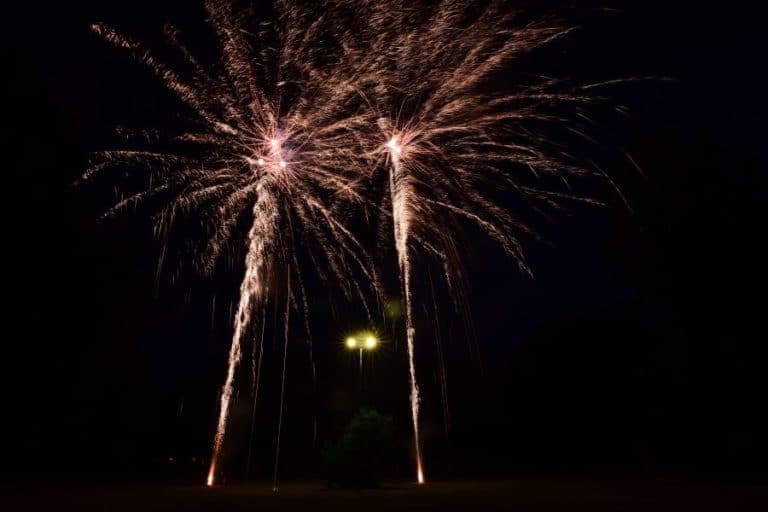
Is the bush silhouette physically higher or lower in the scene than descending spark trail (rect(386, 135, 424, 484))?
lower

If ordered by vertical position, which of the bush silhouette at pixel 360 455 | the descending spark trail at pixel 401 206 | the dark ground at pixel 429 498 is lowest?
the dark ground at pixel 429 498

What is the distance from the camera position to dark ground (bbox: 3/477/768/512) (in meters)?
12.6

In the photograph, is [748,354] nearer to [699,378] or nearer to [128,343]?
[699,378]

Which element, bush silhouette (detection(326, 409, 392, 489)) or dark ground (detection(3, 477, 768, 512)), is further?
bush silhouette (detection(326, 409, 392, 489))

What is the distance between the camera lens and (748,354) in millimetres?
22203

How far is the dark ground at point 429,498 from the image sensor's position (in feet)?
41.2

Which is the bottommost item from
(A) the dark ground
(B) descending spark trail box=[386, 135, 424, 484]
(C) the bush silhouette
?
(A) the dark ground

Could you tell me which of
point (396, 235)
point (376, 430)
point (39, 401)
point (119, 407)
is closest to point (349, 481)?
point (376, 430)

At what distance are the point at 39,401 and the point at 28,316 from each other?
10.6 feet

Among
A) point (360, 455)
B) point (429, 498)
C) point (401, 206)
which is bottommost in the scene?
point (429, 498)

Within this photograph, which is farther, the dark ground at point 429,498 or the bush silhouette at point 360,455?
the bush silhouette at point 360,455

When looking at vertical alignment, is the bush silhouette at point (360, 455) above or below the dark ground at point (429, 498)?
above

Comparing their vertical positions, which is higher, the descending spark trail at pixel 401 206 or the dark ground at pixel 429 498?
the descending spark trail at pixel 401 206

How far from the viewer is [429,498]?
14555 millimetres
